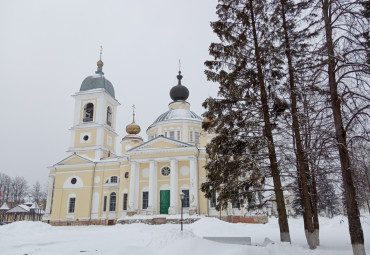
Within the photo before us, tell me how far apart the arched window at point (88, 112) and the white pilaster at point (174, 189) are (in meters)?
13.7

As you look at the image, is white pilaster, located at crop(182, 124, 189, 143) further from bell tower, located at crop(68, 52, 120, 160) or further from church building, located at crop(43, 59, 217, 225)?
bell tower, located at crop(68, 52, 120, 160)

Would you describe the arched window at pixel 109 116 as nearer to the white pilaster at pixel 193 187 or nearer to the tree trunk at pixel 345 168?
the white pilaster at pixel 193 187

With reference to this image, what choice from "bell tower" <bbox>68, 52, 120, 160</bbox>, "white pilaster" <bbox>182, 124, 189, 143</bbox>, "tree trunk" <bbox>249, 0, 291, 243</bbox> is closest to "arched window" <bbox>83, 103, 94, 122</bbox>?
"bell tower" <bbox>68, 52, 120, 160</bbox>

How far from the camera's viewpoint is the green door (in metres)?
29.5

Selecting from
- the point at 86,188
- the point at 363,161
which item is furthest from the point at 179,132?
the point at 363,161

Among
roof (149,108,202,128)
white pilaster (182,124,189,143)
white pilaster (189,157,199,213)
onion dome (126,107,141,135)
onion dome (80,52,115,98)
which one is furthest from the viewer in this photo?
onion dome (126,107,141,135)

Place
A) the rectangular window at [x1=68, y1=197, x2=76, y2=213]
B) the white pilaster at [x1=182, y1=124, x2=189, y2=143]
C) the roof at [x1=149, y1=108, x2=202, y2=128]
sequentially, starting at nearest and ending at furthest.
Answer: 1. the rectangular window at [x1=68, y1=197, x2=76, y2=213]
2. the white pilaster at [x1=182, y1=124, x2=189, y2=143]
3. the roof at [x1=149, y1=108, x2=202, y2=128]

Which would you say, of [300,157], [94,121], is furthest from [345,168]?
[94,121]

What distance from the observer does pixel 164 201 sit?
2969 centimetres

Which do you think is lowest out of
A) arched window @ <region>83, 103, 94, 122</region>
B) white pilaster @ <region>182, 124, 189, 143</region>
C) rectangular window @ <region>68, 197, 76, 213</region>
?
rectangular window @ <region>68, 197, 76, 213</region>

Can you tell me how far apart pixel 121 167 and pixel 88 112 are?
31.9 ft

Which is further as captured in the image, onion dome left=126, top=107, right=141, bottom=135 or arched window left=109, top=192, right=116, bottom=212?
onion dome left=126, top=107, right=141, bottom=135

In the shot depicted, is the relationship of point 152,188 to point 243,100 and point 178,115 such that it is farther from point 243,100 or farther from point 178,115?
point 243,100

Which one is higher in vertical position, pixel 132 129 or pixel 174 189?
pixel 132 129
